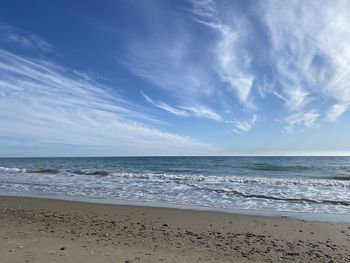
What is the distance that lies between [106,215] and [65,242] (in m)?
3.49

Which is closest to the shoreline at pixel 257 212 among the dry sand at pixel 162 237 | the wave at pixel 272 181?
the dry sand at pixel 162 237

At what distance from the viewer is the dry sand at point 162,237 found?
5.94m

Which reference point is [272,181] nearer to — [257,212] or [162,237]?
[257,212]

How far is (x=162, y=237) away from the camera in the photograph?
7461mm

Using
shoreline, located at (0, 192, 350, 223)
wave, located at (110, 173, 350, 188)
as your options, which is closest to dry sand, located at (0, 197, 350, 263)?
shoreline, located at (0, 192, 350, 223)

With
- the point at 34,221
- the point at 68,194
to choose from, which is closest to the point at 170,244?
the point at 34,221

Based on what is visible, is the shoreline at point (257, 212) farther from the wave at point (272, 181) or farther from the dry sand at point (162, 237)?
the wave at point (272, 181)

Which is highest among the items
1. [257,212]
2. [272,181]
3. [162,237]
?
[272,181]

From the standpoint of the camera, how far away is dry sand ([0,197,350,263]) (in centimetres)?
594

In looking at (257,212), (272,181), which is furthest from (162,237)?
(272,181)

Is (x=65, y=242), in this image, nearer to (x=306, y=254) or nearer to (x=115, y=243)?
(x=115, y=243)

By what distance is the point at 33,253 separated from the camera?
19.1 feet

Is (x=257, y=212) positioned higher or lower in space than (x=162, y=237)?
higher

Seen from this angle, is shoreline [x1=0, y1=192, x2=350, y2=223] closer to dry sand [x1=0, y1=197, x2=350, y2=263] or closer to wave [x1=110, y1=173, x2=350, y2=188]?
dry sand [x1=0, y1=197, x2=350, y2=263]
